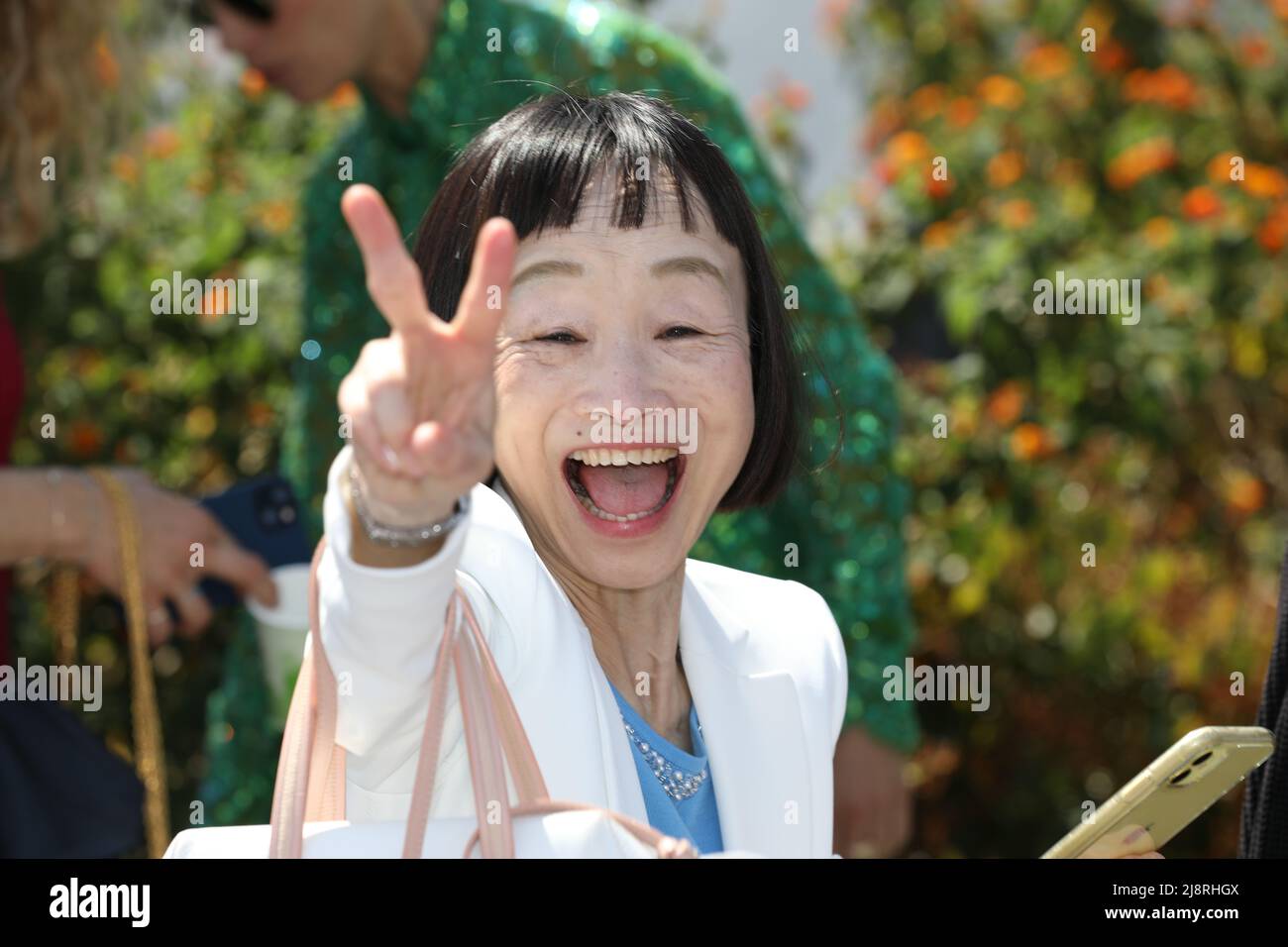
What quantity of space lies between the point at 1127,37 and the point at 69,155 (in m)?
2.31

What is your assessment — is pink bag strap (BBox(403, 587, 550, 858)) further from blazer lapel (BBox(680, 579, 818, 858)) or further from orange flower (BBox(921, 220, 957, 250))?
orange flower (BBox(921, 220, 957, 250))

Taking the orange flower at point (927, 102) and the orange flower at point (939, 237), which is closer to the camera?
the orange flower at point (939, 237)

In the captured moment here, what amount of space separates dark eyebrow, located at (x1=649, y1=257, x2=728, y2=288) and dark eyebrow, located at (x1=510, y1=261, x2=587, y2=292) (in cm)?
7

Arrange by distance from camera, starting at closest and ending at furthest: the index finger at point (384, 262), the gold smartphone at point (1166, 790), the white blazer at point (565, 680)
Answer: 1. the index finger at point (384, 262)
2. the white blazer at point (565, 680)
3. the gold smartphone at point (1166, 790)

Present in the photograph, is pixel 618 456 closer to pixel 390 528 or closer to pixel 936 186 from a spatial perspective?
pixel 390 528

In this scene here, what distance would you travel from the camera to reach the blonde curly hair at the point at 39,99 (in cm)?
273

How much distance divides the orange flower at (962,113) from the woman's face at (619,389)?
7.48ft

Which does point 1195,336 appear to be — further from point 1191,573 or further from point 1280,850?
point 1280,850

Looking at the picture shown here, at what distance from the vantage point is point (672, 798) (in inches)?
63.4

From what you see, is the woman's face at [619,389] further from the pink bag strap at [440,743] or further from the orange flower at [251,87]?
the orange flower at [251,87]

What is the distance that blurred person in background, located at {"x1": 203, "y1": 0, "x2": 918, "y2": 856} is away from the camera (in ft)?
8.19

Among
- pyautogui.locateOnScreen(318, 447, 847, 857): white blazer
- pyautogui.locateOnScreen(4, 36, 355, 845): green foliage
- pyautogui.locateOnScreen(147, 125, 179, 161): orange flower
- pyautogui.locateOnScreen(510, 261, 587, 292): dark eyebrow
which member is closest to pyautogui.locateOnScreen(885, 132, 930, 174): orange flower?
pyautogui.locateOnScreen(4, 36, 355, 845): green foliage

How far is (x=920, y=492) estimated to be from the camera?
12.0 feet

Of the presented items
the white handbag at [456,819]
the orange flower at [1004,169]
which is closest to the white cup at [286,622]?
the white handbag at [456,819]
